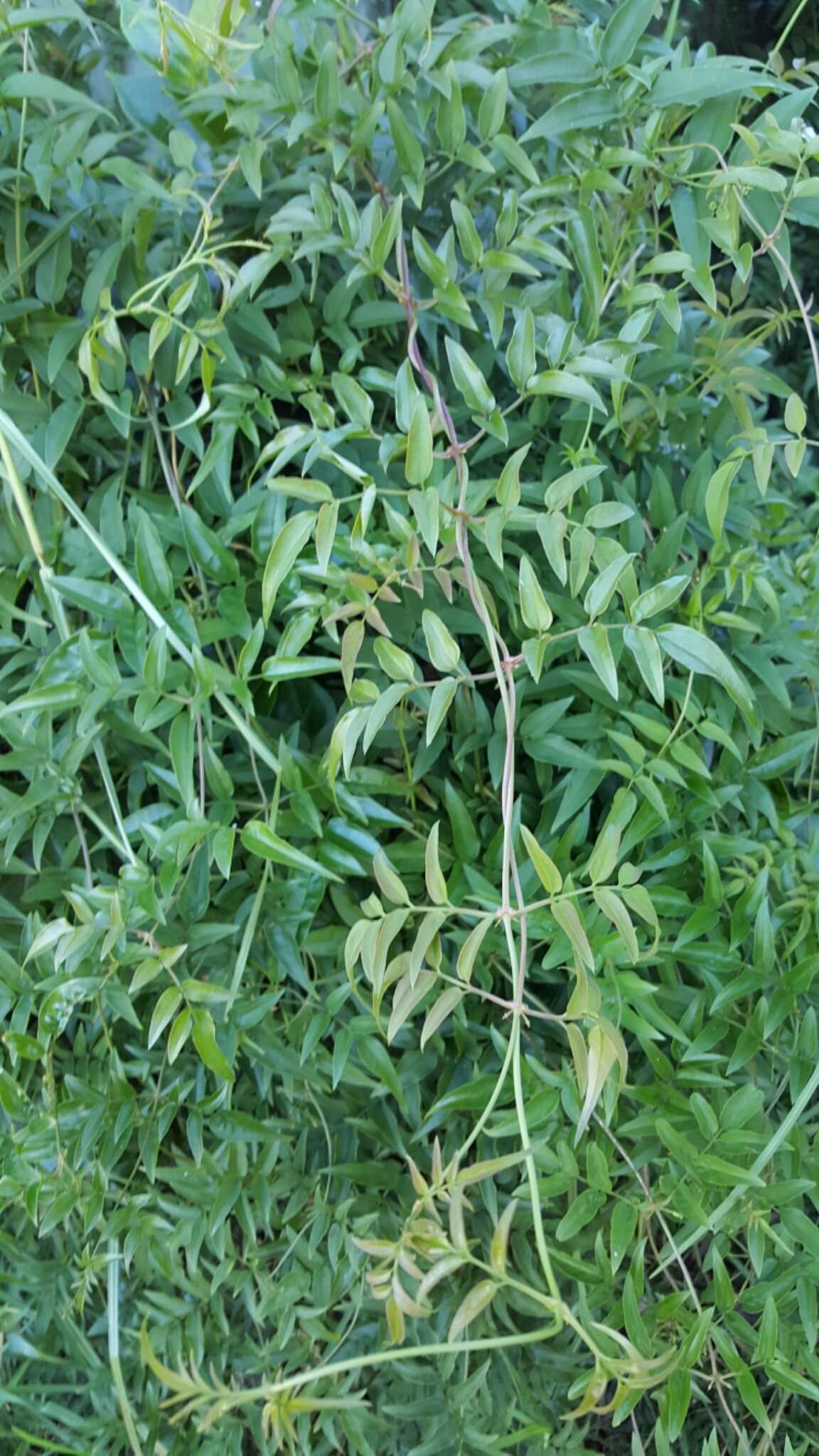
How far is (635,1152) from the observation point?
58cm

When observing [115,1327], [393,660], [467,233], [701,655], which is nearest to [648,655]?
[701,655]

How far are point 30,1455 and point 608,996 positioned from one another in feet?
1.65

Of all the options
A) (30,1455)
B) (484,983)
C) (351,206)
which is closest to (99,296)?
(351,206)

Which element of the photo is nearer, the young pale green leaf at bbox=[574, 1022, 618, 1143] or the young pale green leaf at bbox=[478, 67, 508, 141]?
the young pale green leaf at bbox=[574, 1022, 618, 1143]

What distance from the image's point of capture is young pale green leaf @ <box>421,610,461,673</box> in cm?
47

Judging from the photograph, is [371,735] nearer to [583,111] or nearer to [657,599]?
[657,599]

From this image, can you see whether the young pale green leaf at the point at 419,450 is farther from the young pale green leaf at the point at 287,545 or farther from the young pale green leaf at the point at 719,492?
the young pale green leaf at the point at 719,492

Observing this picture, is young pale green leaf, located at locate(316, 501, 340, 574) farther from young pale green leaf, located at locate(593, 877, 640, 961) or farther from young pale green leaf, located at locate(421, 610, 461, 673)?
young pale green leaf, located at locate(593, 877, 640, 961)

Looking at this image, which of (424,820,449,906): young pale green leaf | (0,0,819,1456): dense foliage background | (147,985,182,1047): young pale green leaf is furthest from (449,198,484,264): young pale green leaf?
(147,985,182,1047): young pale green leaf

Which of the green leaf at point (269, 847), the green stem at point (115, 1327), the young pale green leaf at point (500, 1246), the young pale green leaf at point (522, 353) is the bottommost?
the green stem at point (115, 1327)

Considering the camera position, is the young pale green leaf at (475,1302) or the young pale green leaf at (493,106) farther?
the young pale green leaf at (493,106)

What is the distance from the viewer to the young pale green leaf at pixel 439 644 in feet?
1.55

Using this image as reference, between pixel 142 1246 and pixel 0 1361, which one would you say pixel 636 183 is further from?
pixel 0 1361

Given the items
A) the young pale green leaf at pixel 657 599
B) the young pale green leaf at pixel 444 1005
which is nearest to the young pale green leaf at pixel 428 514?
the young pale green leaf at pixel 657 599
